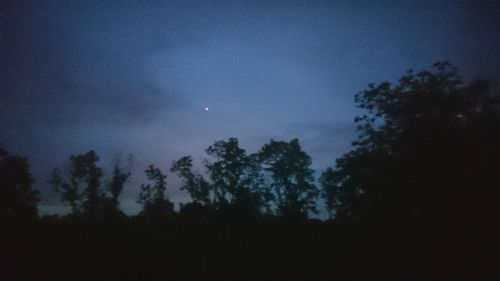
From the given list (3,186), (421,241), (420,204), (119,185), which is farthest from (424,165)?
(119,185)

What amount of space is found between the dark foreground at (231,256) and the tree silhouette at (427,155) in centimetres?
136

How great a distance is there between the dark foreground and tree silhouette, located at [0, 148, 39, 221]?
1.08 metres

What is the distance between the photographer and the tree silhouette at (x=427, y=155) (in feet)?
50.5

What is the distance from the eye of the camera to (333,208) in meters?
49.5

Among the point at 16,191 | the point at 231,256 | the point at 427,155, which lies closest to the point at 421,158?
the point at 427,155

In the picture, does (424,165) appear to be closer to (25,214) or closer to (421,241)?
(421,241)

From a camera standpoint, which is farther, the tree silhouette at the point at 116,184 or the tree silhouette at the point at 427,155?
the tree silhouette at the point at 116,184

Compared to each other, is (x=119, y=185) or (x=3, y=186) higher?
(x=119, y=185)

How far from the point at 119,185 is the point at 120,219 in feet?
65.1

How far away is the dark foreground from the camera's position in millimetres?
15070

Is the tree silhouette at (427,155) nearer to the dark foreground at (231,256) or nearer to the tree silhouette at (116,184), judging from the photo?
the dark foreground at (231,256)

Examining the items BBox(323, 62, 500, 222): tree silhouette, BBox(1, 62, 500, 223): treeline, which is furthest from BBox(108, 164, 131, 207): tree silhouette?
BBox(323, 62, 500, 222): tree silhouette

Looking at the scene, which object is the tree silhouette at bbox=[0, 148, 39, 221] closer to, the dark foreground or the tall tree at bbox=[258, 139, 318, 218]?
the dark foreground

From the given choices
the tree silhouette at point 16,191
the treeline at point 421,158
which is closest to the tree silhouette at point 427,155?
the treeline at point 421,158
